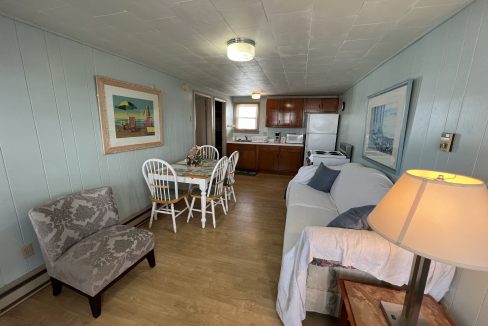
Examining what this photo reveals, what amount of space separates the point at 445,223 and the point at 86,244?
2.16m

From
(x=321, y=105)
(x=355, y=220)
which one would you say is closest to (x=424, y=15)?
(x=355, y=220)

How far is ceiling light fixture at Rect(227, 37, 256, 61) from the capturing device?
1.74m

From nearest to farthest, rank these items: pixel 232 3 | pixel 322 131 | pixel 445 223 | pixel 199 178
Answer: pixel 445 223
pixel 232 3
pixel 199 178
pixel 322 131

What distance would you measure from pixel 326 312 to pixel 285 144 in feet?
14.3

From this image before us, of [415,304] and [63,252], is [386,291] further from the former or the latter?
[63,252]

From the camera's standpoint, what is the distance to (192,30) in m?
1.66

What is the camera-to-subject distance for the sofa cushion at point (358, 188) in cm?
175

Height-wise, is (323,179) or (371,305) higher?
(323,179)

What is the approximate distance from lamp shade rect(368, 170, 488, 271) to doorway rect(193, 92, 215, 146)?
442cm

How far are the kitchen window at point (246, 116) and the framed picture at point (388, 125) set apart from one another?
371cm

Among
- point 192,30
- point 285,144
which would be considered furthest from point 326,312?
point 285,144

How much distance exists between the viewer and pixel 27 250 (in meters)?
1.65

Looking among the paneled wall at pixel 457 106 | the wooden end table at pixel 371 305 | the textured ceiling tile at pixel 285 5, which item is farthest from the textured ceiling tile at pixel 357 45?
the wooden end table at pixel 371 305

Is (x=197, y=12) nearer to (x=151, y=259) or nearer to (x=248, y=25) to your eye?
(x=248, y=25)
